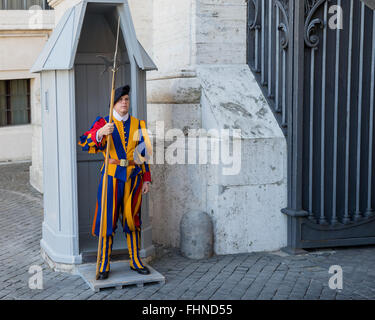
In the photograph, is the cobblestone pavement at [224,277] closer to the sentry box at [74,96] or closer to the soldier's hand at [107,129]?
the sentry box at [74,96]

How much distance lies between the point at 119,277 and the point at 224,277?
982 millimetres

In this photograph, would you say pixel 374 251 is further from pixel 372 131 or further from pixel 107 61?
pixel 107 61

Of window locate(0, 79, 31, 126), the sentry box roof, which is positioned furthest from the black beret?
window locate(0, 79, 31, 126)

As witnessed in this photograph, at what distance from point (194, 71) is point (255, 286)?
2648mm

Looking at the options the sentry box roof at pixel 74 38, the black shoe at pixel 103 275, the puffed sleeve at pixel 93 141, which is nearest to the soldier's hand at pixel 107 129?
the puffed sleeve at pixel 93 141

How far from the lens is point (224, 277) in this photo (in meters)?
5.73

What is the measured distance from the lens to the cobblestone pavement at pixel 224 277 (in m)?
5.27

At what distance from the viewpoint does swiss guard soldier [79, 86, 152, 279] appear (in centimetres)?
550

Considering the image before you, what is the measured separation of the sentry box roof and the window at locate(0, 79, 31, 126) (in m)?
10.3

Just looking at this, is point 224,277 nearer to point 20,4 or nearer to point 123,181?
point 123,181

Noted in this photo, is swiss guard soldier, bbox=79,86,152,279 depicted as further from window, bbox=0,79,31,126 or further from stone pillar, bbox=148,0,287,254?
window, bbox=0,79,31,126

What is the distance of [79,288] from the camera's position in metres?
5.48
